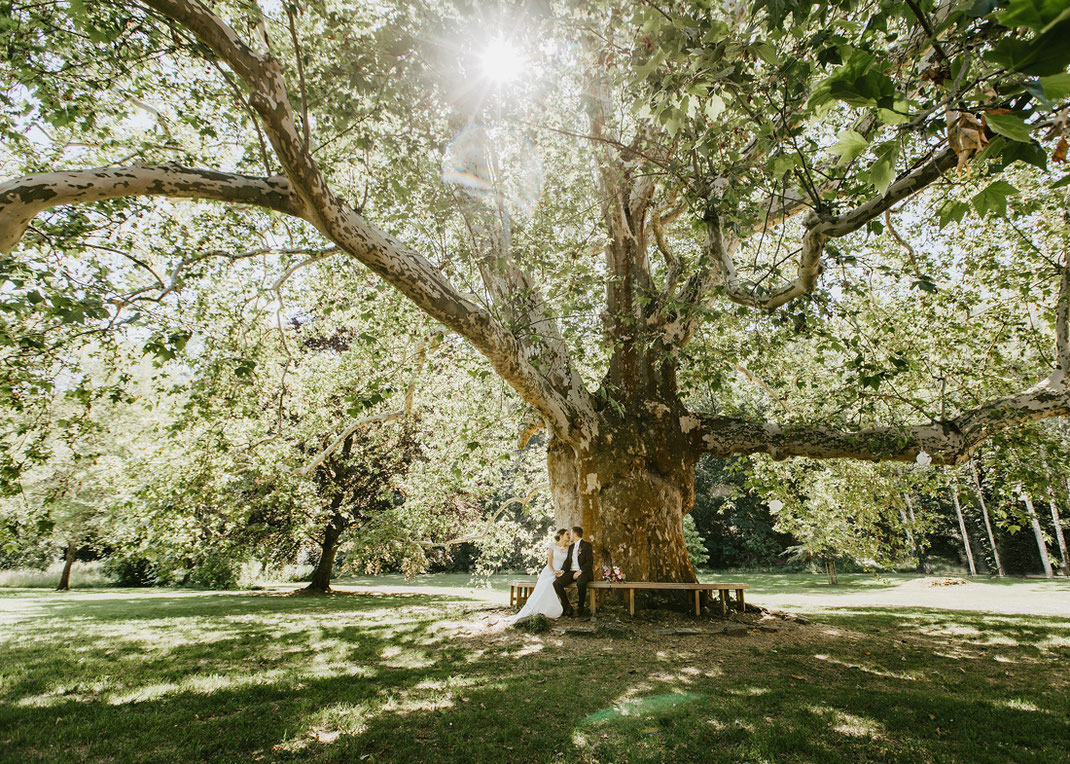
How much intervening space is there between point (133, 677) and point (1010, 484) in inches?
483

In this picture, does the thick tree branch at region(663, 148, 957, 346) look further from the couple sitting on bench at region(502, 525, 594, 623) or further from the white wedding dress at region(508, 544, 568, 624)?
the white wedding dress at region(508, 544, 568, 624)

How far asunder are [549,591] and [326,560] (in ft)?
39.9

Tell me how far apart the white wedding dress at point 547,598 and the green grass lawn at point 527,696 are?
935 mm

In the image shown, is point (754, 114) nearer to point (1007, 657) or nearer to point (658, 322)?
point (658, 322)

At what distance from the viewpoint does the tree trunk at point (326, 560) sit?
17406 mm

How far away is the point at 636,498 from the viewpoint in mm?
8805

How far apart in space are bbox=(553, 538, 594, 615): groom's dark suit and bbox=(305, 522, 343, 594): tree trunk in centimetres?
1132

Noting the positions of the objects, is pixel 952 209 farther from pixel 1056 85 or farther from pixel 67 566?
pixel 67 566

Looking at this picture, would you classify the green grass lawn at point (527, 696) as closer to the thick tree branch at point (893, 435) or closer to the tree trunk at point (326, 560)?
the thick tree branch at point (893, 435)

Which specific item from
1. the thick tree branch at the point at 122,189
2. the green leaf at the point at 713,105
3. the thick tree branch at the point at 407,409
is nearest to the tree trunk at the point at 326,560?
the thick tree branch at the point at 407,409

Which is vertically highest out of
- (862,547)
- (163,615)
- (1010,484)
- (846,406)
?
(846,406)

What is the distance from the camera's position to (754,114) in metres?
3.54

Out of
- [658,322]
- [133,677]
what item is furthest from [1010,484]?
[133,677]

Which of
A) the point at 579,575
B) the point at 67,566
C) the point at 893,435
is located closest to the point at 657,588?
the point at 579,575
